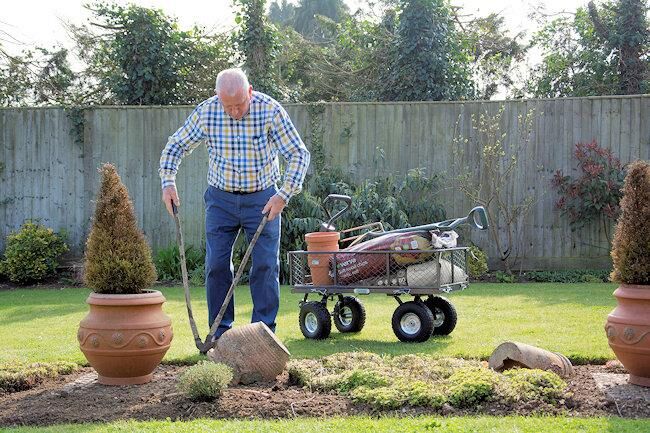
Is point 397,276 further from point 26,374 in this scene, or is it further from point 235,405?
point 26,374

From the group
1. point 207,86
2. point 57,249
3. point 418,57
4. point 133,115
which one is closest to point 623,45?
point 418,57

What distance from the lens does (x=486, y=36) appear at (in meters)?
17.0

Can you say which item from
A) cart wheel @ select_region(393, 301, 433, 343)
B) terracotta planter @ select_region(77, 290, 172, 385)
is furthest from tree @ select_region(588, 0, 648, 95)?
terracotta planter @ select_region(77, 290, 172, 385)

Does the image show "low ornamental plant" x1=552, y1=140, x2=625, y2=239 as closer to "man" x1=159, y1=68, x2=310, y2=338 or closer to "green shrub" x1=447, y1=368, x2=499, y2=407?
"man" x1=159, y1=68, x2=310, y2=338

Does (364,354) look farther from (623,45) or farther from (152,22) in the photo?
(623,45)

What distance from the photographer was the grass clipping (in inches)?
164

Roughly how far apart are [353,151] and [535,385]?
7406 millimetres

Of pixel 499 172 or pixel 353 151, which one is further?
pixel 353 151

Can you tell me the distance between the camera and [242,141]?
228 inches

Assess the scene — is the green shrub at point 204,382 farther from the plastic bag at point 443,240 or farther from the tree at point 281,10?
the tree at point 281,10

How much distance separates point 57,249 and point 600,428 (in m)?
8.59

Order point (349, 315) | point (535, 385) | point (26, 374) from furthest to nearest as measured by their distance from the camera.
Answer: point (349, 315) → point (26, 374) → point (535, 385)

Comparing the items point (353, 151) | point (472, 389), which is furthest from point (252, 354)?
point (353, 151)

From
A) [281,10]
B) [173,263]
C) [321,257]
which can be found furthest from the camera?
[281,10]
